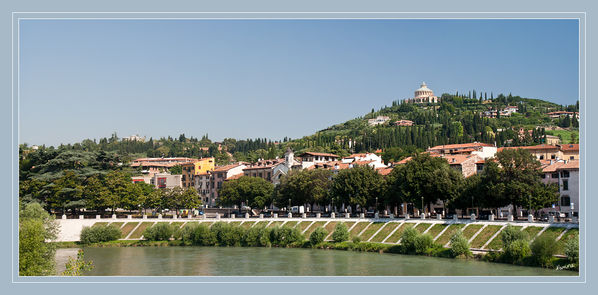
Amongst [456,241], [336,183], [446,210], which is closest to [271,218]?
[336,183]

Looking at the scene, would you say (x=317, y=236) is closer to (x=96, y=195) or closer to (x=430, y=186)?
(x=430, y=186)

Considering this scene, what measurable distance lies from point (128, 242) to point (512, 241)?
128 feet

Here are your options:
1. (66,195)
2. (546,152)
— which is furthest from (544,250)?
(66,195)

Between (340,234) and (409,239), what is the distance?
27.1 feet

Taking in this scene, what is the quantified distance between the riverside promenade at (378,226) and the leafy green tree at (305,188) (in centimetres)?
582

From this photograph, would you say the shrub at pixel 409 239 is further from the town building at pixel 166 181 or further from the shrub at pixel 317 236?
the town building at pixel 166 181

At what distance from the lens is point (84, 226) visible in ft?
231

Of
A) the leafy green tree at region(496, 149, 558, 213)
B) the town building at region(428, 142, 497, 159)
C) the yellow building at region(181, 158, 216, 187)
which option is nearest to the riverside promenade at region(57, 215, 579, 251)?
the leafy green tree at region(496, 149, 558, 213)

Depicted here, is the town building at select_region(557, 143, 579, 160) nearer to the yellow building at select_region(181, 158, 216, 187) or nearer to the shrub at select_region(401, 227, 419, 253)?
the shrub at select_region(401, 227, 419, 253)

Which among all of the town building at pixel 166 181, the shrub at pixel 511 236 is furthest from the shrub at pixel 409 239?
the town building at pixel 166 181

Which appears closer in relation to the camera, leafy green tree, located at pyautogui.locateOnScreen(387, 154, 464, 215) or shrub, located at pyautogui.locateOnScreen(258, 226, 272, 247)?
leafy green tree, located at pyautogui.locateOnScreen(387, 154, 464, 215)

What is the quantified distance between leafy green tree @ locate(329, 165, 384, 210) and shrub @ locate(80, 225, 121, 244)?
22756mm

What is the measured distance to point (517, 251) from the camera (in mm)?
43094

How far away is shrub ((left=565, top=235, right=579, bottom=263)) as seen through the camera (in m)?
39.1
